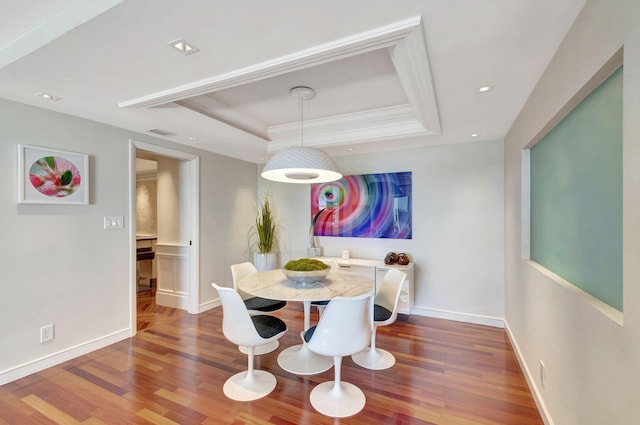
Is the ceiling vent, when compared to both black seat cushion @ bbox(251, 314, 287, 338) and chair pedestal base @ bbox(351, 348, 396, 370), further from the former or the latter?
chair pedestal base @ bbox(351, 348, 396, 370)

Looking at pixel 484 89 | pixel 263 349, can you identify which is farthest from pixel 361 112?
pixel 263 349

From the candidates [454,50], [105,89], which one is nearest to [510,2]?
[454,50]

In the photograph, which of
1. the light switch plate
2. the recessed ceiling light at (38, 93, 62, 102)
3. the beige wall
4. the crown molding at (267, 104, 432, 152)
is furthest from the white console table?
the beige wall

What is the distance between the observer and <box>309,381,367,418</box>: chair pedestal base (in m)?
1.98

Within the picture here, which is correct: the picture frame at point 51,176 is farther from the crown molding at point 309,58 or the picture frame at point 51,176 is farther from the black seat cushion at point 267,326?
the black seat cushion at point 267,326

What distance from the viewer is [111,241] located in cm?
304

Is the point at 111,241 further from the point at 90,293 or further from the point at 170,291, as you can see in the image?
the point at 170,291

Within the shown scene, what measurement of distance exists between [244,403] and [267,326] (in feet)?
1.72

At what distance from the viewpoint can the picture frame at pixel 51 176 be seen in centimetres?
242

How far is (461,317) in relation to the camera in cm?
366

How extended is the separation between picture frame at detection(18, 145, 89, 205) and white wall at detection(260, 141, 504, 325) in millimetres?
3304

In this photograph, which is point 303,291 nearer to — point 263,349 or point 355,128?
point 263,349

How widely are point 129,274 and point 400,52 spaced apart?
3.37 metres

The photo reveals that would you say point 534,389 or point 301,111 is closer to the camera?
point 534,389
